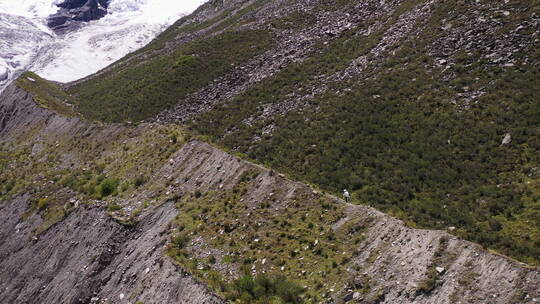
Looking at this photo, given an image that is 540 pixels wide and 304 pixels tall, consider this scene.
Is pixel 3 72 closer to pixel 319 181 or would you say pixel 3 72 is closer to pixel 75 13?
pixel 75 13

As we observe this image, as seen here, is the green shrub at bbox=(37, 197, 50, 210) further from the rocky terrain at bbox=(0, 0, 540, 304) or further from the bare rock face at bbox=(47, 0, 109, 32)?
the bare rock face at bbox=(47, 0, 109, 32)

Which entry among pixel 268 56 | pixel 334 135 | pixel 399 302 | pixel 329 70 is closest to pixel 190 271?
pixel 399 302

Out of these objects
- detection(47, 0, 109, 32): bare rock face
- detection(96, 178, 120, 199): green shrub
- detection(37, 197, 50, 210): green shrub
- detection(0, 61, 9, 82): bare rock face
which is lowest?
detection(96, 178, 120, 199): green shrub

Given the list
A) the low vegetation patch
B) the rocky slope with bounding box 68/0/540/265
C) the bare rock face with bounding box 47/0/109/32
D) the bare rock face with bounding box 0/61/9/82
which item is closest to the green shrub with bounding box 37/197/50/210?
the low vegetation patch

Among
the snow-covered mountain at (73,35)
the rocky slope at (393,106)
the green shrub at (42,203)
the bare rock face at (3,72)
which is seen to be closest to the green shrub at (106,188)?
the green shrub at (42,203)

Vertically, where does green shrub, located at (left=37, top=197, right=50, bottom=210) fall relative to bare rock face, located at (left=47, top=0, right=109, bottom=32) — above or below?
below

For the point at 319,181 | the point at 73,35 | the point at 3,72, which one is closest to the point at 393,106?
the point at 319,181

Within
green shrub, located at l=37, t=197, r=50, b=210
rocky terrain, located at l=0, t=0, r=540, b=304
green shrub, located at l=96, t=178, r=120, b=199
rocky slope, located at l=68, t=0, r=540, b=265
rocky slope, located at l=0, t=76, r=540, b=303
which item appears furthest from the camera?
green shrub, located at l=37, t=197, r=50, b=210
